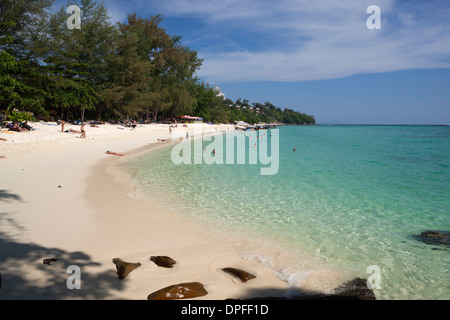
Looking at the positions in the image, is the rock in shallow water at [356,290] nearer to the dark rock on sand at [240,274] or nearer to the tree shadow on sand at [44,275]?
the dark rock on sand at [240,274]

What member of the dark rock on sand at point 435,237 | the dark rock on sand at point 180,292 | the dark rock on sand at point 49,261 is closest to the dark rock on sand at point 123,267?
the dark rock on sand at point 180,292

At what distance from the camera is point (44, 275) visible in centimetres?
438

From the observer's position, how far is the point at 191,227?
7520 mm

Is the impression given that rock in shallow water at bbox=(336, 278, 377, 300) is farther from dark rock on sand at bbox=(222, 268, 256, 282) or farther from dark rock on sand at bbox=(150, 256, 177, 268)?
dark rock on sand at bbox=(150, 256, 177, 268)

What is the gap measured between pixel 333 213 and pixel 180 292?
7.26m

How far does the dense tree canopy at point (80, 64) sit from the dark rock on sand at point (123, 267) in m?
24.3

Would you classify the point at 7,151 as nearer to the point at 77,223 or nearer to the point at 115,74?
the point at 77,223


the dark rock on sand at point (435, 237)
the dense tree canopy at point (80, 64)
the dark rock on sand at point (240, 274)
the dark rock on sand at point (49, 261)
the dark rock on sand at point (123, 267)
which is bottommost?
the dark rock on sand at point (435, 237)

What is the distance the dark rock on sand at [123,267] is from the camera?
15.0ft

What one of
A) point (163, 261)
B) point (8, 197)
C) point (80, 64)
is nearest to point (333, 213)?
point (163, 261)

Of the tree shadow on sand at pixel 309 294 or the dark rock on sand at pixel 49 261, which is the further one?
the dark rock on sand at pixel 49 261

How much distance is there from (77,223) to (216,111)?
9864 cm

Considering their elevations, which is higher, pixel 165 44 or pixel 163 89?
pixel 165 44
